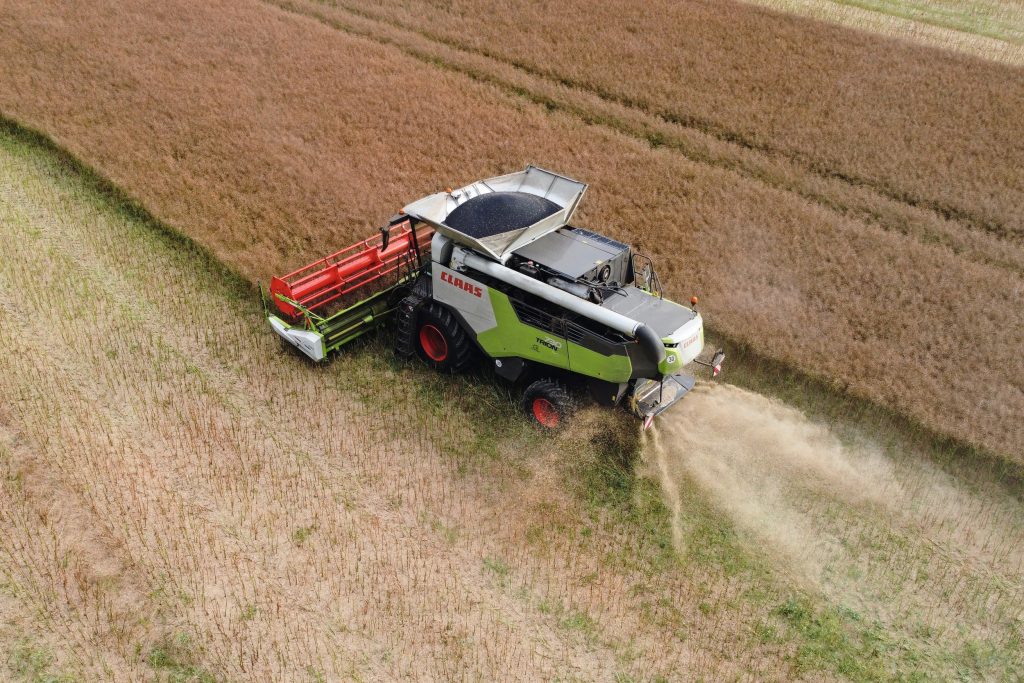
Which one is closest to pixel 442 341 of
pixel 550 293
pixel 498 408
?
pixel 498 408

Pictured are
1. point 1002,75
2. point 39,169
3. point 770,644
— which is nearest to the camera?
point 770,644

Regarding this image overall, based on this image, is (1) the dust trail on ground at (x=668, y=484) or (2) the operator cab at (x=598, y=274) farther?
(2) the operator cab at (x=598, y=274)

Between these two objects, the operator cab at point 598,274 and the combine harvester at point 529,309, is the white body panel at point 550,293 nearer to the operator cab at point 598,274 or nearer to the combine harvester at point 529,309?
the combine harvester at point 529,309

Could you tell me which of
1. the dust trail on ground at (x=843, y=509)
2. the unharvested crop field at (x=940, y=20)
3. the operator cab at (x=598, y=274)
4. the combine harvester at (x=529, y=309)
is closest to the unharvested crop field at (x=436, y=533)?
the dust trail on ground at (x=843, y=509)

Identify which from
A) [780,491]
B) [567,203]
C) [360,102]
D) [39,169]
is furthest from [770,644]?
[39,169]

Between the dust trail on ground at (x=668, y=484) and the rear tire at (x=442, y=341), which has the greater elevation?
the rear tire at (x=442, y=341)

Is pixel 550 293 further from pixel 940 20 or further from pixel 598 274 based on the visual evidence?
pixel 940 20

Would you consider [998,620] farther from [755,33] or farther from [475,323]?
[755,33]
